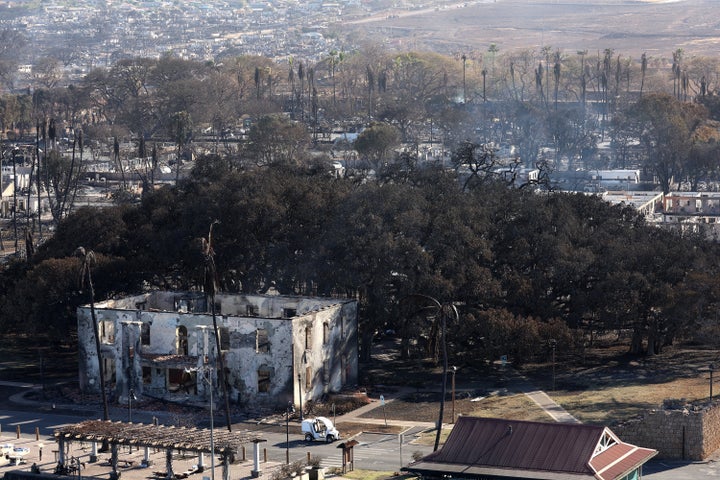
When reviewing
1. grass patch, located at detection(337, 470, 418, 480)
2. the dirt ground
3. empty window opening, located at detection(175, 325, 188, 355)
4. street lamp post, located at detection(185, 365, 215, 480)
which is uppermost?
empty window opening, located at detection(175, 325, 188, 355)

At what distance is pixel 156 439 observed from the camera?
184 feet

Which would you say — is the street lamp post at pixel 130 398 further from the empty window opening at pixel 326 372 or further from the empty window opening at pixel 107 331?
the empty window opening at pixel 326 372

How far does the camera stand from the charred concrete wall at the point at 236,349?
67500mm

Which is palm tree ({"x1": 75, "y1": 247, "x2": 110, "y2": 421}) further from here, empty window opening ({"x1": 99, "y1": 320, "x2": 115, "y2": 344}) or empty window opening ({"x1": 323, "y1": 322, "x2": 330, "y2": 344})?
empty window opening ({"x1": 323, "y1": 322, "x2": 330, "y2": 344})

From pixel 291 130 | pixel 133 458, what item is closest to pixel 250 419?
pixel 133 458

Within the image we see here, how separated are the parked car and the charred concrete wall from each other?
4856mm

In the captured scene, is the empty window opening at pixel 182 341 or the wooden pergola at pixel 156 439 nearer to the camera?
the wooden pergola at pixel 156 439

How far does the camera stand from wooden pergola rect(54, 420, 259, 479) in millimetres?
55469

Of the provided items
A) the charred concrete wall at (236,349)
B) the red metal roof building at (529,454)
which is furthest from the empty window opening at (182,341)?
the red metal roof building at (529,454)

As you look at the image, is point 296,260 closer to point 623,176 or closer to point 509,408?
point 509,408

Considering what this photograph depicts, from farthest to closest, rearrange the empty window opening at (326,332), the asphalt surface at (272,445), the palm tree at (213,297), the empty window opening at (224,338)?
the empty window opening at (326,332) < the empty window opening at (224,338) < the palm tree at (213,297) < the asphalt surface at (272,445)

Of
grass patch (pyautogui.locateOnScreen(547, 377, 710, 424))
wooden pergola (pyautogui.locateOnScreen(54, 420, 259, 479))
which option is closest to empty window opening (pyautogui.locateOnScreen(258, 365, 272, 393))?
wooden pergola (pyautogui.locateOnScreen(54, 420, 259, 479))

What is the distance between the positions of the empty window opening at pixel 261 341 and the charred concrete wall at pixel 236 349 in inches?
1.5

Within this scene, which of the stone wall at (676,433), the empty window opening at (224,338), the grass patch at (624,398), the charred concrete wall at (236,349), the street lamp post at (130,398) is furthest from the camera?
the empty window opening at (224,338)
